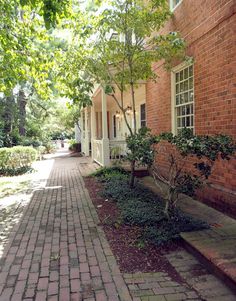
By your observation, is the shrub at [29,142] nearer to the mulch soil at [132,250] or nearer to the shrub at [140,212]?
the shrub at [140,212]

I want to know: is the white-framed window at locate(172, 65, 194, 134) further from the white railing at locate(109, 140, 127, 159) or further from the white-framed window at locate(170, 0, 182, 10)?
the white railing at locate(109, 140, 127, 159)

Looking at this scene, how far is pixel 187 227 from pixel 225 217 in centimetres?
95

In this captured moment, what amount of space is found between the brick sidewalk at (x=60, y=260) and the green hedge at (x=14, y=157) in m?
6.38

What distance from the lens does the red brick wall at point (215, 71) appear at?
4.70 metres

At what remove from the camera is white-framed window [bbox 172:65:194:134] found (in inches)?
253

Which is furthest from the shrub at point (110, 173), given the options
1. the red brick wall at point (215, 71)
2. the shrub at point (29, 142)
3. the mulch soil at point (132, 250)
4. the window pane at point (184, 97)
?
the shrub at point (29, 142)

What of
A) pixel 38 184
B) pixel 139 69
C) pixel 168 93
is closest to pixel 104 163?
pixel 38 184

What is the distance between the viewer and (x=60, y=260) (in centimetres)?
364

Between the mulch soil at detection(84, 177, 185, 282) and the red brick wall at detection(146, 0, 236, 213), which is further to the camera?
the red brick wall at detection(146, 0, 236, 213)

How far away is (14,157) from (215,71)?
9293 millimetres

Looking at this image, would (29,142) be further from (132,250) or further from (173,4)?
(132,250)

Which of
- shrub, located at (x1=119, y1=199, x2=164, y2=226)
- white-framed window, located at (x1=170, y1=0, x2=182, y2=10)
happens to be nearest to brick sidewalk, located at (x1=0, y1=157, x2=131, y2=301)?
shrub, located at (x1=119, y1=199, x2=164, y2=226)

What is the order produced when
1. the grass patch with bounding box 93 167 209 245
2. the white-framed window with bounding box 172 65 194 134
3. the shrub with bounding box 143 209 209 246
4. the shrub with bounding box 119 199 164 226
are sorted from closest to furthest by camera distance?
the shrub with bounding box 143 209 209 246 < the grass patch with bounding box 93 167 209 245 < the shrub with bounding box 119 199 164 226 < the white-framed window with bounding box 172 65 194 134

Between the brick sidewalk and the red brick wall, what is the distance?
2.33m
